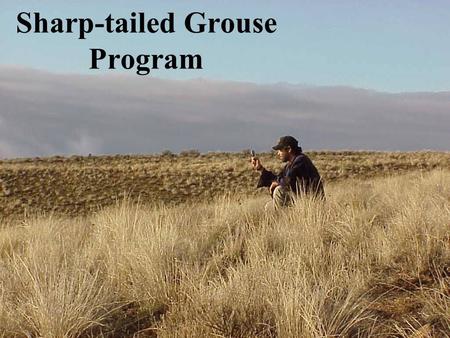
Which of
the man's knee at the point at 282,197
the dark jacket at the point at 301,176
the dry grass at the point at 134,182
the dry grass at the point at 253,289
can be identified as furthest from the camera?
the dry grass at the point at 134,182

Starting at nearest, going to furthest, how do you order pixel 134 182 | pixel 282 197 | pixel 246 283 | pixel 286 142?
pixel 246 283 → pixel 286 142 → pixel 282 197 → pixel 134 182

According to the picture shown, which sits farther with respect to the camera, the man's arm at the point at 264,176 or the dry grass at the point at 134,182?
the dry grass at the point at 134,182

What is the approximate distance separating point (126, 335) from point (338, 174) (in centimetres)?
2463

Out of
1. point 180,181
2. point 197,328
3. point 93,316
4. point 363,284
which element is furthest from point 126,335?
point 180,181

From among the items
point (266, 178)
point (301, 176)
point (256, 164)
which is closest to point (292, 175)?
point (301, 176)

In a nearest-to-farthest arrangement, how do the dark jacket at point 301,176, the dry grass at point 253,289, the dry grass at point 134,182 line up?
1. the dry grass at point 253,289
2. the dark jacket at point 301,176
3. the dry grass at point 134,182

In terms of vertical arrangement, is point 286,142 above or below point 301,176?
above

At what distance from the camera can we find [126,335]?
437 cm

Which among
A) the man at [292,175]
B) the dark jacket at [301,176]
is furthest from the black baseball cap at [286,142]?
the dark jacket at [301,176]

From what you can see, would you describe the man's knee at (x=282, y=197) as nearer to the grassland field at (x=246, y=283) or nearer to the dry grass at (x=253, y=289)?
the grassland field at (x=246, y=283)

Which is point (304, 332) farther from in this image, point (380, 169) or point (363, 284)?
point (380, 169)

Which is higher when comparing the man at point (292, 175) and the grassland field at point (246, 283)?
the man at point (292, 175)

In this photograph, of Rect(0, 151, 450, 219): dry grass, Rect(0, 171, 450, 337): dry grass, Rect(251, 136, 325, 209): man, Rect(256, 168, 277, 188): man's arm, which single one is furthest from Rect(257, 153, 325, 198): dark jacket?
Rect(0, 151, 450, 219): dry grass

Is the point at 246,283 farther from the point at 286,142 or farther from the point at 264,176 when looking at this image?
the point at 264,176
